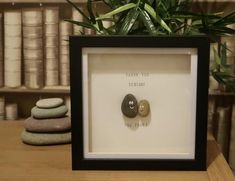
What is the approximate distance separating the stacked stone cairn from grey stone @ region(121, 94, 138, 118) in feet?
0.69

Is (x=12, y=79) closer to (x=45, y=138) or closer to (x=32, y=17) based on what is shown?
(x=32, y=17)

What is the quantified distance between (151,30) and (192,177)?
292mm

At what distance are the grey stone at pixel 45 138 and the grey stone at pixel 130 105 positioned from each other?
0.21m

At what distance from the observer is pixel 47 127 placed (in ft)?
3.19

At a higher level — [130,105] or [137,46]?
[137,46]

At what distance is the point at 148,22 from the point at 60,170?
1.10 feet

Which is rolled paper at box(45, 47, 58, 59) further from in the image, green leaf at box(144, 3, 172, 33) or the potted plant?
green leaf at box(144, 3, 172, 33)

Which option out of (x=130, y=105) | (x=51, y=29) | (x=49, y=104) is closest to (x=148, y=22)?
(x=130, y=105)

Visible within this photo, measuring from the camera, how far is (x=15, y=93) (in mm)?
1519

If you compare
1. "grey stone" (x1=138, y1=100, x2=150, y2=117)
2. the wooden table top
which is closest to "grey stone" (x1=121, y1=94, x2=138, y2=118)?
"grey stone" (x1=138, y1=100, x2=150, y2=117)

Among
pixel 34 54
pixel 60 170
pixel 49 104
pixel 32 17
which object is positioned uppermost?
pixel 32 17

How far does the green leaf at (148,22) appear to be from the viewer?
32.8 inches

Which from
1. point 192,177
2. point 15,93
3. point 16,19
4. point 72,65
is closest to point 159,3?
point 72,65

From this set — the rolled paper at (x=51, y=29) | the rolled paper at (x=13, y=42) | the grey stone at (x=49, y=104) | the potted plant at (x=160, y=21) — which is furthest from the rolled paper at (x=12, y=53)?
the potted plant at (x=160, y=21)
